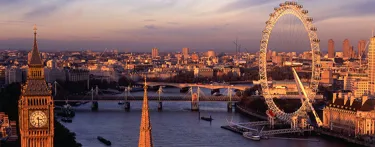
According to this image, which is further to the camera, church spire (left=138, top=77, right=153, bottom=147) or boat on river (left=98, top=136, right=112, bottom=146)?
boat on river (left=98, top=136, right=112, bottom=146)

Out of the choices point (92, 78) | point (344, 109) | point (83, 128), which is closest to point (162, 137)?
point (83, 128)

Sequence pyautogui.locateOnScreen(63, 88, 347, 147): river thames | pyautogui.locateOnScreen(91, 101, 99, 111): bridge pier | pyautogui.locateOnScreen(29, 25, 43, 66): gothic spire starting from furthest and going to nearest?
1. pyautogui.locateOnScreen(91, 101, 99, 111): bridge pier
2. pyautogui.locateOnScreen(63, 88, 347, 147): river thames
3. pyautogui.locateOnScreen(29, 25, 43, 66): gothic spire

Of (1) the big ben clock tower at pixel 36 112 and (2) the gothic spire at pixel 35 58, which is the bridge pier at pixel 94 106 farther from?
(1) the big ben clock tower at pixel 36 112

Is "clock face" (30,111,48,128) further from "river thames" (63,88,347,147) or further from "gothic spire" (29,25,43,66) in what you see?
"river thames" (63,88,347,147)

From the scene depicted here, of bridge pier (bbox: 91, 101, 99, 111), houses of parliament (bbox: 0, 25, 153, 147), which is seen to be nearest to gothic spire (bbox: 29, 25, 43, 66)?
houses of parliament (bbox: 0, 25, 153, 147)

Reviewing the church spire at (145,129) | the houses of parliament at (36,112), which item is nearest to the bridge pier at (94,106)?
the houses of parliament at (36,112)

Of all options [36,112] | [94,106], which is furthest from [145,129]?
[94,106]
